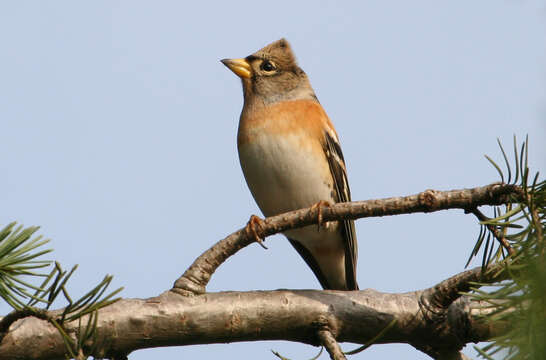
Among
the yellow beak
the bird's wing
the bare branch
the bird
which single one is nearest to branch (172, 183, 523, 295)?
the bare branch

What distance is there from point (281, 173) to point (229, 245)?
1681 millimetres

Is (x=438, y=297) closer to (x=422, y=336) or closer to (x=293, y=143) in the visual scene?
(x=422, y=336)

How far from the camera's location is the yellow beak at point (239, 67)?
5812 millimetres

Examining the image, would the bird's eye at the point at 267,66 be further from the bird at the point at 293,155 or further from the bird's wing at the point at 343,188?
the bird's wing at the point at 343,188

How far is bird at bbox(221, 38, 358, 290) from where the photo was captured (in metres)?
4.95

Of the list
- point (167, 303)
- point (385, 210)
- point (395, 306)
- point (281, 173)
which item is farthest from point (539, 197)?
point (281, 173)

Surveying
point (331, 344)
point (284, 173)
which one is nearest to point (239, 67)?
point (284, 173)

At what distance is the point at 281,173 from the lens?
4883mm

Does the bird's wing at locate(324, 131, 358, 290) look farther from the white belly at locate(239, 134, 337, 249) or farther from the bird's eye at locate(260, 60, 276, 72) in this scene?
the bird's eye at locate(260, 60, 276, 72)

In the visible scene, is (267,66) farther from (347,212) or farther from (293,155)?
(347,212)

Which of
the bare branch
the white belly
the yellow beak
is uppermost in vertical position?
the yellow beak

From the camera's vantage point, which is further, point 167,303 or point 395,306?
point 395,306

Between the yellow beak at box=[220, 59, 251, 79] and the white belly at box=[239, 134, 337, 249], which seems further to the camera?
the yellow beak at box=[220, 59, 251, 79]

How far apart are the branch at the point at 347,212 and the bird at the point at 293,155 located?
149 cm
